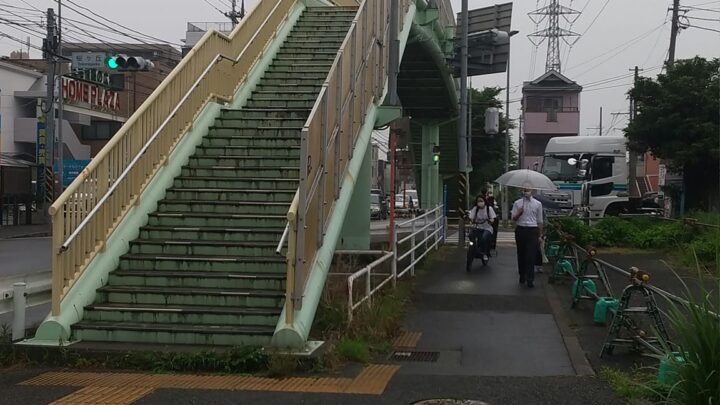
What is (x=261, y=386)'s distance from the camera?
19.5 ft

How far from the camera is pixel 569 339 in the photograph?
308 inches

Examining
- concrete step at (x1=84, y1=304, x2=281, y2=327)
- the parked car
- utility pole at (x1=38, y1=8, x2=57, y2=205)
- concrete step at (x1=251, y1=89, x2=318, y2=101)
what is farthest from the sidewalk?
concrete step at (x1=84, y1=304, x2=281, y2=327)

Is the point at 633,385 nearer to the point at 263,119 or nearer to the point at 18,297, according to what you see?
the point at 18,297

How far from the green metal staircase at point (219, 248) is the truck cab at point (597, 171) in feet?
51.5

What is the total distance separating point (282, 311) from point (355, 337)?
894 millimetres

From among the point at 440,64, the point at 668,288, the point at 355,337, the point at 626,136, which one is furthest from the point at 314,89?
the point at 626,136

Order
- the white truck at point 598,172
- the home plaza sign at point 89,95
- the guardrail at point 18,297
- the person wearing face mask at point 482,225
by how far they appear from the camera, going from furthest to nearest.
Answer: the home plaza sign at point 89,95 < the white truck at point 598,172 < the person wearing face mask at point 482,225 < the guardrail at point 18,297

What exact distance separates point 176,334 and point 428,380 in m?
2.59

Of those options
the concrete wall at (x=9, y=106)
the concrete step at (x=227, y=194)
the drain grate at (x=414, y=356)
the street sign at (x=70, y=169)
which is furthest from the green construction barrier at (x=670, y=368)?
the concrete wall at (x=9, y=106)

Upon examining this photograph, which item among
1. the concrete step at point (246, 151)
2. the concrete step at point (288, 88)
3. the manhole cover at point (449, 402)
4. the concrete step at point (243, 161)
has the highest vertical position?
the concrete step at point (288, 88)

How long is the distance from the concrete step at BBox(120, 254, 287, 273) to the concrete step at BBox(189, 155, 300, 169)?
2106 mm

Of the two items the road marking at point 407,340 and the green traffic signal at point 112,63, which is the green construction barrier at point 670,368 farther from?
the green traffic signal at point 112,63

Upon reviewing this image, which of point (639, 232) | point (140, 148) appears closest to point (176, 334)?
point (140, 148)

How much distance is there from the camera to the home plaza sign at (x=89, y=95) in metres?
38.2
